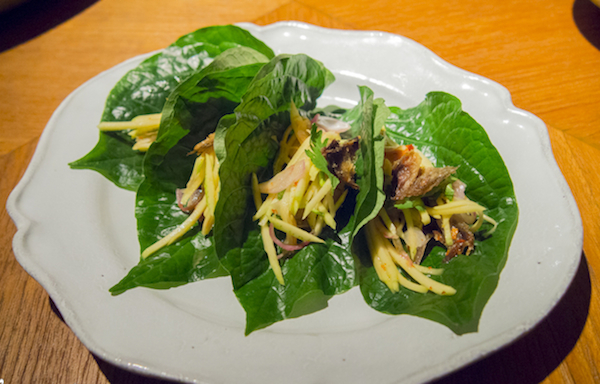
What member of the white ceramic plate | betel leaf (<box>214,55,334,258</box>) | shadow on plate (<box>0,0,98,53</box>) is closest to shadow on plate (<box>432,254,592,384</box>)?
the white ceramic plate

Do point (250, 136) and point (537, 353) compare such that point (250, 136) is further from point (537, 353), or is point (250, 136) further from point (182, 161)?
point (537, 353)

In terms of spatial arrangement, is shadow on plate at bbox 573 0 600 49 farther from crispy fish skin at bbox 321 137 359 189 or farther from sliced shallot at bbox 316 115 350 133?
crispy fish skin at bbox 321 137 359 189

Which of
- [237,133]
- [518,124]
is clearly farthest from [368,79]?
[237,133]

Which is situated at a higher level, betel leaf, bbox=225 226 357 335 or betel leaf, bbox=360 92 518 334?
betel leaf, bbox=360 92 518 334

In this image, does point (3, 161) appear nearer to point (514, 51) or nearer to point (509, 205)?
point (509, 205)

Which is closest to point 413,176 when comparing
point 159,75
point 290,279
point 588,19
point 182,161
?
point 290,279

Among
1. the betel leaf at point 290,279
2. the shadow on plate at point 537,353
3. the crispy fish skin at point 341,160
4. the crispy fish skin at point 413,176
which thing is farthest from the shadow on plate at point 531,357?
the crispy fish skin at point 341,160
